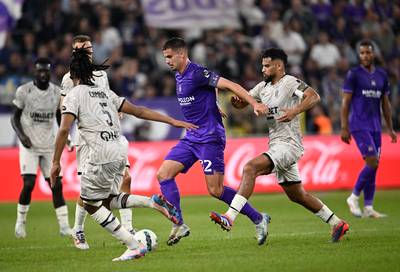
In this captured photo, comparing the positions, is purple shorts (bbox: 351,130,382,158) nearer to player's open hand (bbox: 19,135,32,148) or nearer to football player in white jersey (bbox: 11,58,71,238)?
football player in white jersey (bbox: 11,58,71,238)

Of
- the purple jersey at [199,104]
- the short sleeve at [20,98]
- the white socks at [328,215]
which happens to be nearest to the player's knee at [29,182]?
the short sleeve at [20,98]

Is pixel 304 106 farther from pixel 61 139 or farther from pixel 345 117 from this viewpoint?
pixel 345 117

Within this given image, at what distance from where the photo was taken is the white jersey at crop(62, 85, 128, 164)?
9.55 m

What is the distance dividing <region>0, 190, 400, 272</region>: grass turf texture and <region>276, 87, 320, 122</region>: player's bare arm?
1.55 metres

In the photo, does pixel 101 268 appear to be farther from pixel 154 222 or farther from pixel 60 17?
pixel 60 17

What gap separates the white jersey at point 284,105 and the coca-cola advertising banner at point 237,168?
337 inches

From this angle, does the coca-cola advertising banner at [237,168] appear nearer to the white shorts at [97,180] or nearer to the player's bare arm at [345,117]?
the player's bare arm at [345,117]

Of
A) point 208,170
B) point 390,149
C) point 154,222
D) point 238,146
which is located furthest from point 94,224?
point 390,149

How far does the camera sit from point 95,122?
9609 millimetres

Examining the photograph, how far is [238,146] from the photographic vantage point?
66.0ft

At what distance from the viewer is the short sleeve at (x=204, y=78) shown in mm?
10922

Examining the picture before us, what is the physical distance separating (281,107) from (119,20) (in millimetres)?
13934

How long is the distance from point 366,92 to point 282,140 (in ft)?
14.4

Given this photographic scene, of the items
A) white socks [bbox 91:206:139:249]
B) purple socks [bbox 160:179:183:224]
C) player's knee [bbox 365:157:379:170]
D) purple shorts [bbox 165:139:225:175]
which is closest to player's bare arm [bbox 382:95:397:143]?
player's knee [bbox 365:157:379:170]
